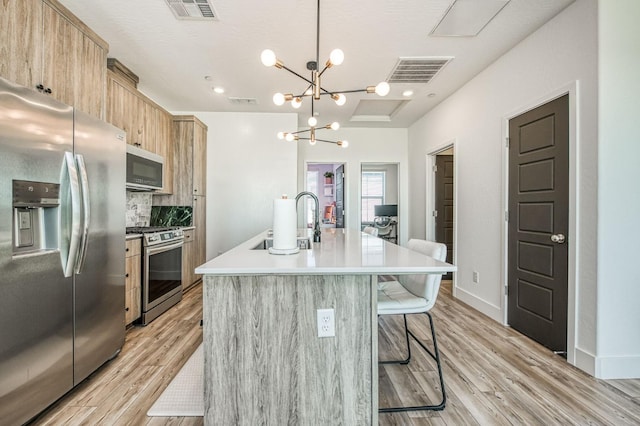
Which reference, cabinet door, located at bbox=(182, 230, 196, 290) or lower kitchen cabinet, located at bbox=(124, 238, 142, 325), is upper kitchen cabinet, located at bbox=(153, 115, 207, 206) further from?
lower kitchen cabinet, located at bbox=(124, 238, 142, 325)

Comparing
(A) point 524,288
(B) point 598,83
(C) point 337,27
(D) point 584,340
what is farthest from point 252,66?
(D) point 584,340

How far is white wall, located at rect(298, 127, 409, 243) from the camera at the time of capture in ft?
19.6

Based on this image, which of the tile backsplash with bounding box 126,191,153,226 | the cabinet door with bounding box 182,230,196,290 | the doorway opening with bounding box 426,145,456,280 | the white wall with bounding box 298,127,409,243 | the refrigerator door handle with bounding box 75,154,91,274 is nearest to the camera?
the refrigerator door handle with bounding box 75,154,91,274

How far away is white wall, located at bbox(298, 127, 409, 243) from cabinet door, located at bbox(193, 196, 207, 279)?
1918 millimetres

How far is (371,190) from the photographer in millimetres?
9156

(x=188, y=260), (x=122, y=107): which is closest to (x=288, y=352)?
(x=122, y=107)

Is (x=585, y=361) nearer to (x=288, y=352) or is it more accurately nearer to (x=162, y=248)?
(x=288, y=352)

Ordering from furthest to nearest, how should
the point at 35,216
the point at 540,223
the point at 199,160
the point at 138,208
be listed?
1. the point at 199,160
2. the point at 138,208
3. the point at 540,223
4. the point at 35,216

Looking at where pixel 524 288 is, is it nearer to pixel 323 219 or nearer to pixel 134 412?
pixel 134 412

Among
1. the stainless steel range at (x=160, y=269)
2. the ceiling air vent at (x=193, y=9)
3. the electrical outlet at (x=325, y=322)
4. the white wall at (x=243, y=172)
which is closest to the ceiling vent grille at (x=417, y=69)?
the ceiling air vent at (x=193, y=9)

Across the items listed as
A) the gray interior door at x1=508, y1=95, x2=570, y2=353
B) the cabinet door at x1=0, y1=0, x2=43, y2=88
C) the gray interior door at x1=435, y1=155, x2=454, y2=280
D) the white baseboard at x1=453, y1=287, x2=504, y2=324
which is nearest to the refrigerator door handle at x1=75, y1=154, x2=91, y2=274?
the cabinet door at x1=0, y1=0, x2=43, y2=88

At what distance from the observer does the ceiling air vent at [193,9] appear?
7.55 ft

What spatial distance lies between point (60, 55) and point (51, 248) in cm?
132

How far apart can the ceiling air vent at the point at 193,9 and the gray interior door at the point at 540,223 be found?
9.21ft
